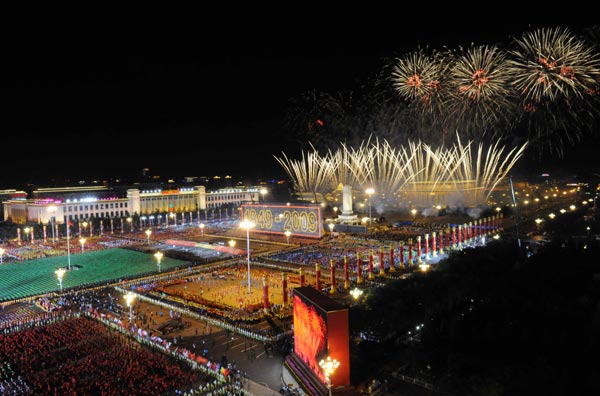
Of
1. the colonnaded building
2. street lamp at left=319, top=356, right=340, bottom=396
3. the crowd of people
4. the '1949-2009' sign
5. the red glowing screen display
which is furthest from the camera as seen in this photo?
the colonnaded building

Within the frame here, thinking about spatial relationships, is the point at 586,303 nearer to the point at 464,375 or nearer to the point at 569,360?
the point at 569,360

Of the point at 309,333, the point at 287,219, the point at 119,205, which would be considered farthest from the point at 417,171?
the point at 119,205

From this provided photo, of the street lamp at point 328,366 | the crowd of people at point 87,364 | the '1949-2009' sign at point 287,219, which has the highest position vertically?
the '1949-2009' sign at point 287,219

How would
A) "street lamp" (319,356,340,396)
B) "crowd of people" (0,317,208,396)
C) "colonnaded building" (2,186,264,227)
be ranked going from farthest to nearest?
"colonnaded building" (2,186,264,227)
"crowd of people" (0,317,208,396)
"street lamp" (319,356,340,396)

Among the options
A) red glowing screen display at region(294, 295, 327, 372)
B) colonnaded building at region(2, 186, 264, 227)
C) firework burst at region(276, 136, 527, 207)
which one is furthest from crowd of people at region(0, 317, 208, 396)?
colonnaded building at region(2, 186, 264, 227)

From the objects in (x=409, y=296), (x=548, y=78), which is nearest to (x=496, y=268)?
(x=409, y=296)

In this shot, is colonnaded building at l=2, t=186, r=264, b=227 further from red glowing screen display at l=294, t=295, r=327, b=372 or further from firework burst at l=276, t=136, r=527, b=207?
red glowing screen display at l=294, t=295, r=327, b=372

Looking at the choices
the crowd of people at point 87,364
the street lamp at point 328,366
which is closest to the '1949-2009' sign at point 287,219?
the crowd of people at point 87,364

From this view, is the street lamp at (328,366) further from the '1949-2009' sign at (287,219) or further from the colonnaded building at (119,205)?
the colonnaded building at (119,205)
